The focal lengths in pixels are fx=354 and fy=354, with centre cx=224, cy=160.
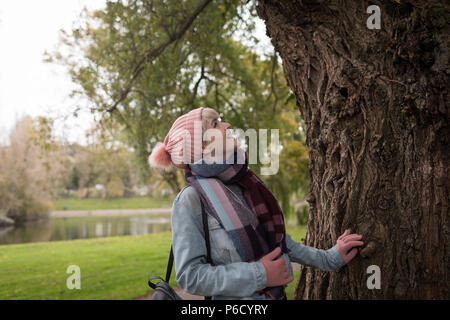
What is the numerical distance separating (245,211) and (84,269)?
26.1ft

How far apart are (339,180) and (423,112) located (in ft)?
1.92

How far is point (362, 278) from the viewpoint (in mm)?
2039

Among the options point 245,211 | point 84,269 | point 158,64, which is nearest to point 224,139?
point 245,211

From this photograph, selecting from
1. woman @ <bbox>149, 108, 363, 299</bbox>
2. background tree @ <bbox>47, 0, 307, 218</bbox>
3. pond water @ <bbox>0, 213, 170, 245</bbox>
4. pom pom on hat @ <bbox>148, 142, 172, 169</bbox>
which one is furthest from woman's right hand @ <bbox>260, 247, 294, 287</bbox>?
pond water @ <bbox>0, 213, 170, 245</bbox>

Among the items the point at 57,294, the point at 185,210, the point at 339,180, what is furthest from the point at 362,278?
the point at 57,294

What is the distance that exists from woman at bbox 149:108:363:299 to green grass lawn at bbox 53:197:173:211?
119ft

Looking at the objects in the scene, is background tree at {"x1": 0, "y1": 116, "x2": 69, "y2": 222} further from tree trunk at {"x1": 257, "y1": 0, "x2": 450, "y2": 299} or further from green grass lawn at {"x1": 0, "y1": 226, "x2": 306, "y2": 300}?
tree trunk at {"x1": 257, "y1": 0, "x2": 450, "y2": 299}

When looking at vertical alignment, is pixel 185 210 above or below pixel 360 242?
above

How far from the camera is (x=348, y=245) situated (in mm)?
2002

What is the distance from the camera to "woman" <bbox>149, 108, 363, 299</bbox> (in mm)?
1439

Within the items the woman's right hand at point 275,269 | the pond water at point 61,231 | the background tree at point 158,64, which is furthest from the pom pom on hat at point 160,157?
the pond water at point 61,231

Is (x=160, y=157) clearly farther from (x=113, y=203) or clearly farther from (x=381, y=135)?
(x=113, y=203)

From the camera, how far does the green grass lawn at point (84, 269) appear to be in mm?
6402
